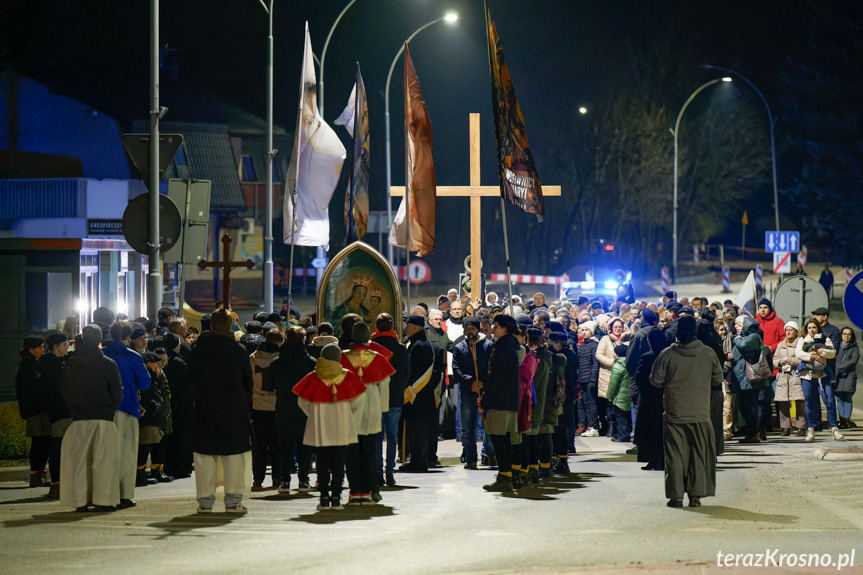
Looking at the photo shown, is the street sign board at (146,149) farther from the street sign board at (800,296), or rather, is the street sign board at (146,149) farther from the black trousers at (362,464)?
the street sign board at (800,296)

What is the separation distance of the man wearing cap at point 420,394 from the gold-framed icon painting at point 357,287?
87.5 inches

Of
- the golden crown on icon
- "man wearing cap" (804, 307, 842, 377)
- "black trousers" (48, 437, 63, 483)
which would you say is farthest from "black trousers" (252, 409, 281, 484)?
"man wearing cap" (804, 307, 842, 377)

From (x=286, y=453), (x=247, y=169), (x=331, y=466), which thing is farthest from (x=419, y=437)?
(x=247, y=169)

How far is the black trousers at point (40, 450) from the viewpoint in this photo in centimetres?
1231

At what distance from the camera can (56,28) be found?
4525cm

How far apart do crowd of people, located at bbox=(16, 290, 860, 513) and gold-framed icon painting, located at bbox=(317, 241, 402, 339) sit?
29 centimetres

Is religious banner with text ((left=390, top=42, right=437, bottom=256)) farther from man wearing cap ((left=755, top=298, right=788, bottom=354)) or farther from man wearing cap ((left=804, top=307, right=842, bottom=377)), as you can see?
man wearing cap ((left=804, top=307, right=842, bottom=377))

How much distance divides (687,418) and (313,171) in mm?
8816

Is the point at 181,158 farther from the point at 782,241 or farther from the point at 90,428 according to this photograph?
the point at 90,428

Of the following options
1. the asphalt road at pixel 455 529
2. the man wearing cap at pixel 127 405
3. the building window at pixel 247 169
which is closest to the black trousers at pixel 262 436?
the asphalt road at pixel 455 529

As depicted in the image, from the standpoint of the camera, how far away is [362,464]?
11.3 meters

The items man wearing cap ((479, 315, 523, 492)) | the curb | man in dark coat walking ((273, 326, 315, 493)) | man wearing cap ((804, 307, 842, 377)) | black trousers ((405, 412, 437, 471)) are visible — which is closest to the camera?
man in dark coat walking ((273, 326, 315, 493))

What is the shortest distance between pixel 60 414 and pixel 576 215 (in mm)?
58818

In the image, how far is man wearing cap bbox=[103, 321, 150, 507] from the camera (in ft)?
36.0
